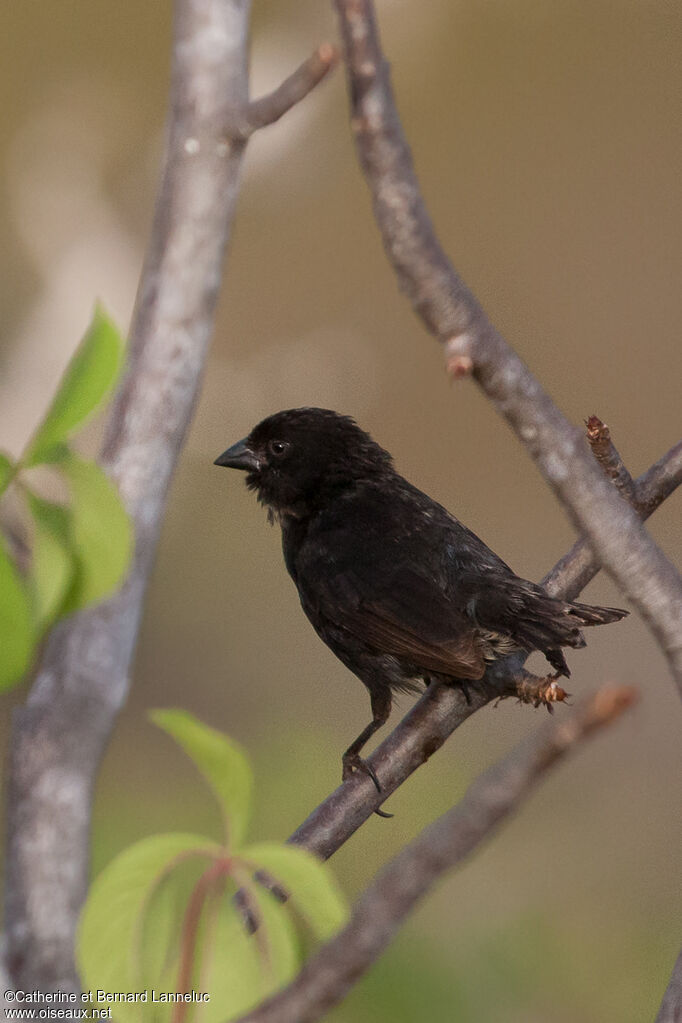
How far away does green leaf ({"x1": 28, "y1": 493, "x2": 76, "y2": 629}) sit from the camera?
0.61m

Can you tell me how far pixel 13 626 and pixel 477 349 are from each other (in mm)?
356

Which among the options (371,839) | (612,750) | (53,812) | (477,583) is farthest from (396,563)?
(612,750)

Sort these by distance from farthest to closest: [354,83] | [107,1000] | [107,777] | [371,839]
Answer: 1. [107,777]
2. [371,839]
3. [354,83]
4. [107,1000]

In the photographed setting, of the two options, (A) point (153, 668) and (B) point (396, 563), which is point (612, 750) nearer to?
(A) point (153, 668)

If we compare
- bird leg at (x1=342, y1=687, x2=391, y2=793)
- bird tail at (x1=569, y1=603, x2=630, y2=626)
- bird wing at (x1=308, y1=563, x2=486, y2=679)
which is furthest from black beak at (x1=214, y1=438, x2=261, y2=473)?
bird tail at (x1=569, y1=603, x2=630, y2=626)

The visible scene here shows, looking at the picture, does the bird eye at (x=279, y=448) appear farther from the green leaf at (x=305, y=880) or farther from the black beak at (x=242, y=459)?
the green leaf at (x=305, y=880)

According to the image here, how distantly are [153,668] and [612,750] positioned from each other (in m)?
2.23

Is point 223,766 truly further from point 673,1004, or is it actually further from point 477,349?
point 673,1004

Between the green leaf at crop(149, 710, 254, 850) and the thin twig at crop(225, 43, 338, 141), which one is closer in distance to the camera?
the green leaf at crop(149, 710, 254, 850)

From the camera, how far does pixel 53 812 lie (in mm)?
623

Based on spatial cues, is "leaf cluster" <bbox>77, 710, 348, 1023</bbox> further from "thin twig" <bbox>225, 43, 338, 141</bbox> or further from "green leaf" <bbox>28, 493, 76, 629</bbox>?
"thin twig" <bbox>225, 43, 338, 141</bbox>

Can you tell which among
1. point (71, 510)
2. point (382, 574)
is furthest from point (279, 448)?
point (71, 510)

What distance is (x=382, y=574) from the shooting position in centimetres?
235

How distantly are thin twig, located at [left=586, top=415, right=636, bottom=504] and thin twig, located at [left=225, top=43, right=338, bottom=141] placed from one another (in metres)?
0.72
